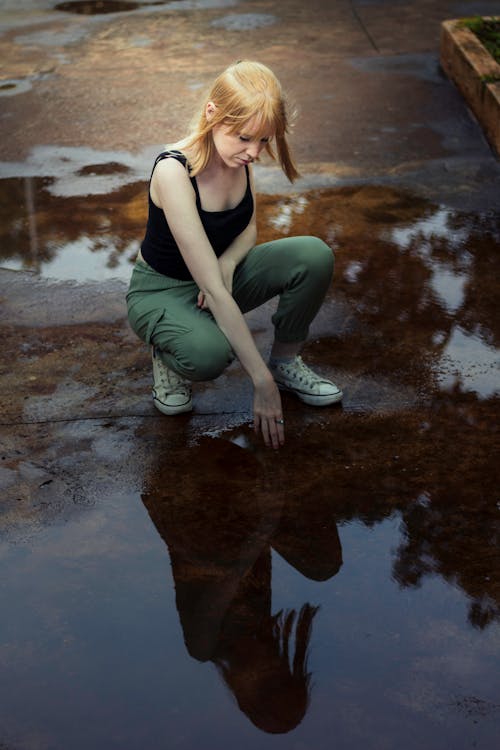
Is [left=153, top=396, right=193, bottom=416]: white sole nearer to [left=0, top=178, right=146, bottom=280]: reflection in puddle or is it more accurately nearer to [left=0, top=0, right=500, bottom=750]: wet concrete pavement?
[left=0, top=0, right=500, bottom=750]: wet concrete pavement

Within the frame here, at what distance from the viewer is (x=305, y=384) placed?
339cm

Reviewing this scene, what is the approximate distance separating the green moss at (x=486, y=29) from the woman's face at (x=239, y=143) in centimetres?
467

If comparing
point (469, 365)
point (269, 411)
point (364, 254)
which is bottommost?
point (364, 254)

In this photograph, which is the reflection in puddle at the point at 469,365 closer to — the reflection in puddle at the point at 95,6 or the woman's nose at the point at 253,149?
the woman's nose at the point at 253,149

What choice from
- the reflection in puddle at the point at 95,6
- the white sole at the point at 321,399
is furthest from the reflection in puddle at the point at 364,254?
the reflection in puddle at the point at 95,6

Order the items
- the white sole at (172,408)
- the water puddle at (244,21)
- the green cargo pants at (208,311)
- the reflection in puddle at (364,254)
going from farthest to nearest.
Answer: the water puddle at (244,21) < the reflection in puddle at (364,254) < the white sole at (172,408) < the green cargo pants at (208,311)

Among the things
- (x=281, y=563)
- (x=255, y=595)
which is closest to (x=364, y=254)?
(x=281, y=563)

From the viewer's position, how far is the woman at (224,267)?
2912 millimetres

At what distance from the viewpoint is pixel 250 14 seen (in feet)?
30.4

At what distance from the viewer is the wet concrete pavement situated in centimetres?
220

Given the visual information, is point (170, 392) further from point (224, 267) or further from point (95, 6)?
point (95, 6)

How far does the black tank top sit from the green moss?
14.6ft

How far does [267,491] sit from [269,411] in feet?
0.78

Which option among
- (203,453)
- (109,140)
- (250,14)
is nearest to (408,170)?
(109,140)
